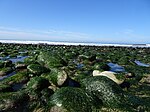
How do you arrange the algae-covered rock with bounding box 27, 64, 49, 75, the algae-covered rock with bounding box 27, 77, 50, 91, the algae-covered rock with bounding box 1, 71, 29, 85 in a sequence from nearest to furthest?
the algae-covered rock with bounding box 27, 77, 50, 91, the algae-covered rock with bounding box 1, 71, 29, 85, the algae-covered rock with bounding box 27, 64, 49, 75

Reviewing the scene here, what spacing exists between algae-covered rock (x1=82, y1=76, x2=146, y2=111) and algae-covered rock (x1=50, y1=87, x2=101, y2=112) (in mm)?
369

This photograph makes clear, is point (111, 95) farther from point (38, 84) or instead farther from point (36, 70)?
point (36, 70)

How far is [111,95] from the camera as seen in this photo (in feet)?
23.9

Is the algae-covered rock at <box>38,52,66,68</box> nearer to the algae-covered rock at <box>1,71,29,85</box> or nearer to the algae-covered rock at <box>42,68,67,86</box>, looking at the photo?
the algae-covered rock at <box>1,71,29,85</box>

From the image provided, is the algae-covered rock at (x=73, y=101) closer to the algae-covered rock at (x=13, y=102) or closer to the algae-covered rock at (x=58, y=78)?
the algae-covered rock at (x=13, y=102)

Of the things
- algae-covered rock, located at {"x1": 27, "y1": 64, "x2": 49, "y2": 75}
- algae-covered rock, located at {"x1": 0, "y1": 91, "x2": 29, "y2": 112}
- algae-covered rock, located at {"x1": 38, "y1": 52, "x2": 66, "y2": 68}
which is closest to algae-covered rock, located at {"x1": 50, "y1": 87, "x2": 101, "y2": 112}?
algae-covered rock, located at {"x1": 0, "y1": 91, "x2": 29, "y2": 112}

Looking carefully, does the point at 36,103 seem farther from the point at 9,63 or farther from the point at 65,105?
the point at 9,63

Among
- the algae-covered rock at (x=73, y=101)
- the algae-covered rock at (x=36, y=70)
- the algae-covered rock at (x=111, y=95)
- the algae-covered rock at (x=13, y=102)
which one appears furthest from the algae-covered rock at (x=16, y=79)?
the algae-covered rock at (x=111, y=95)

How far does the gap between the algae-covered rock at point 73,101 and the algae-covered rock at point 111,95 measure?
369 mm

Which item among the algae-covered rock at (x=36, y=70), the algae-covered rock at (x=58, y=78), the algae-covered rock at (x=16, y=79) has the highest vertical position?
the algae-covered rock at (x=58, y=78)

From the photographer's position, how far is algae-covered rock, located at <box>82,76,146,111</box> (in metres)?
7.02

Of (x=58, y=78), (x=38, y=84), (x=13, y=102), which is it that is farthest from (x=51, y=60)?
(x=13, y=102)

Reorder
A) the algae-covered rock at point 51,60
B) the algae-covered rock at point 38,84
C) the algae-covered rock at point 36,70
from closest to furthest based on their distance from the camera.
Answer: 1. the algae-covered rock at point 38,84
2. the algae-covered rock at point 36,70
3. the algae-covered rock at point 51,60

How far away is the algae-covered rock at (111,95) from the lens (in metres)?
7.02
